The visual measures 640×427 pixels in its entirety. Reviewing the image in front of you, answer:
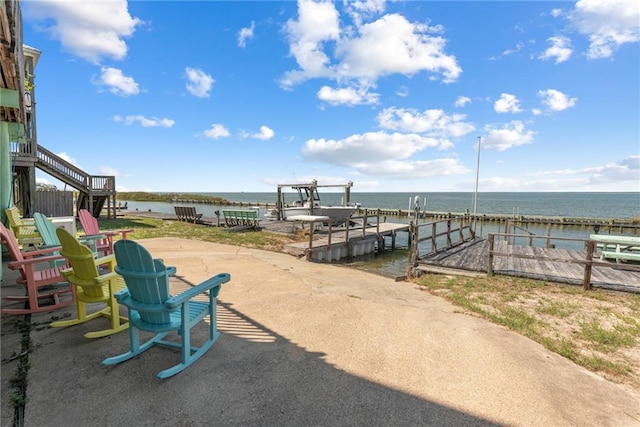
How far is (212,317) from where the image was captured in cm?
314

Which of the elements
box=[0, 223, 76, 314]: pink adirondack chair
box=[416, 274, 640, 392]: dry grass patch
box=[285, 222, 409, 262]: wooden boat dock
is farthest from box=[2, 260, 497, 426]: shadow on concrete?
box=[285, 222, 409, 262]: wooden boat dock

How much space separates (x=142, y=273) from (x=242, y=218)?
1398cm

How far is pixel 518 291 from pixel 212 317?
5711 millimetres

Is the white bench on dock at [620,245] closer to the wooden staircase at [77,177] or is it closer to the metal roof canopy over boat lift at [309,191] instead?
the metal roof canopy over boat lift at [309,191]

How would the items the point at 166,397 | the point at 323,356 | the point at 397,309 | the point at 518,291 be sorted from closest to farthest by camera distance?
the point at 166,397 < the point at 323,356 < the point at 397,309 < the point at 518,291

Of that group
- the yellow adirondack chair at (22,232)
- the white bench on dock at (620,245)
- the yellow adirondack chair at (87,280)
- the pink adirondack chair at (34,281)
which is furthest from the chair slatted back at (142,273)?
the white bench on dock at (620,245)

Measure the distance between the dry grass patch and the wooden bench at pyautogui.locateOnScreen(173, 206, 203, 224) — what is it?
14.3 meters

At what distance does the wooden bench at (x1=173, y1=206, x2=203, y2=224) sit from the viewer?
17.9 m

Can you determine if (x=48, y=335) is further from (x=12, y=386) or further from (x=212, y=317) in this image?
(x=212, y=317)

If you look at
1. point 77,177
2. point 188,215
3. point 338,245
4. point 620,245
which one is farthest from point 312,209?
point 620,245

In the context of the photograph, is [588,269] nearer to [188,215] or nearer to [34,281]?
[34,281]

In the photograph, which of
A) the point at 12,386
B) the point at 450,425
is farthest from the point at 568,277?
the point at 12,386

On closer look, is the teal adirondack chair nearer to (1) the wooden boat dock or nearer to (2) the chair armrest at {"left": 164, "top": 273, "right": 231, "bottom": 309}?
(2) the chair armrest at {"left": 164, "top": 273, "right": 231, "bottom": 309}

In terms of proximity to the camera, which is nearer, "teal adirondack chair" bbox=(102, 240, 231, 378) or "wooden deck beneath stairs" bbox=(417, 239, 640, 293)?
"teal adirondack chair" bbox=(102, 240, 231, 378)
